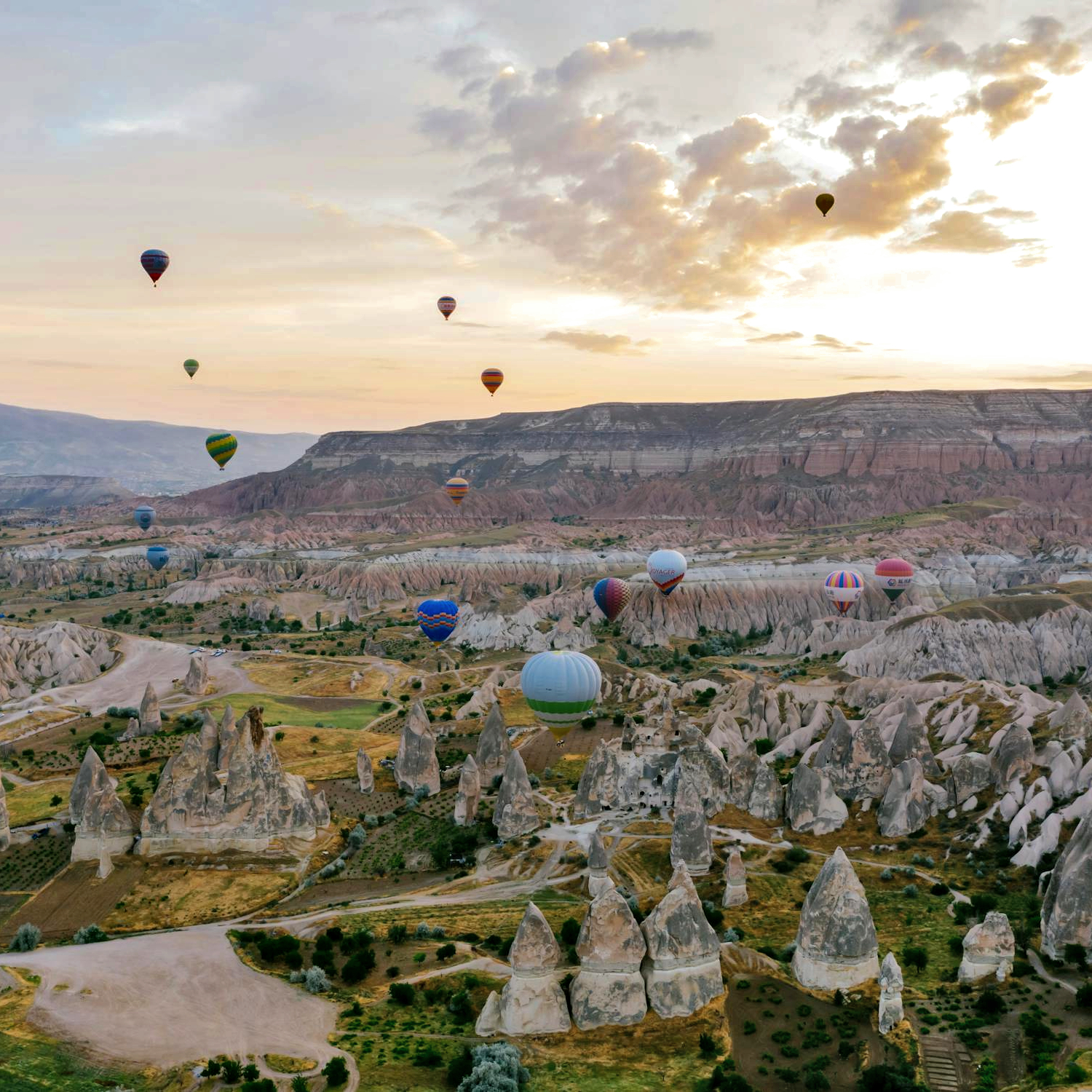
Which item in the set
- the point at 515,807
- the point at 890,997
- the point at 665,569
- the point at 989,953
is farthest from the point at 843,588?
the point at 890,997

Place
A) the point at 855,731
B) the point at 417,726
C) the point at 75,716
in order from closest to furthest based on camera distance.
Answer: the point at 855,731, the point at 417,726, the point at 75,716

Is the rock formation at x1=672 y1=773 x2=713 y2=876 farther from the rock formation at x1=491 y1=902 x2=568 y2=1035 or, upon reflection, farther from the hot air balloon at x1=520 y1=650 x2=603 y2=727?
the rock formation at x1=491 y1=902 x2=568 y2=1035

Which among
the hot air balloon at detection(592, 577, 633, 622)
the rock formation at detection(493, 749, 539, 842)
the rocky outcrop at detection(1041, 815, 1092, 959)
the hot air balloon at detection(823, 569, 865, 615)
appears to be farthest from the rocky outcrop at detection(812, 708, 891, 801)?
the hot air balloon at detection(823, 569, 865, 615)

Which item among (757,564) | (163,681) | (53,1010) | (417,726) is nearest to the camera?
(53,1010)

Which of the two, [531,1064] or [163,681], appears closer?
[531,1064]

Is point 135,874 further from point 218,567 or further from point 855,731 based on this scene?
point 218,567

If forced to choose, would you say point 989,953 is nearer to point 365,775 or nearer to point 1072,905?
point 1072,905

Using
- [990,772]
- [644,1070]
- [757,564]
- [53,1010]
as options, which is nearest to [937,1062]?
[644,1070]
